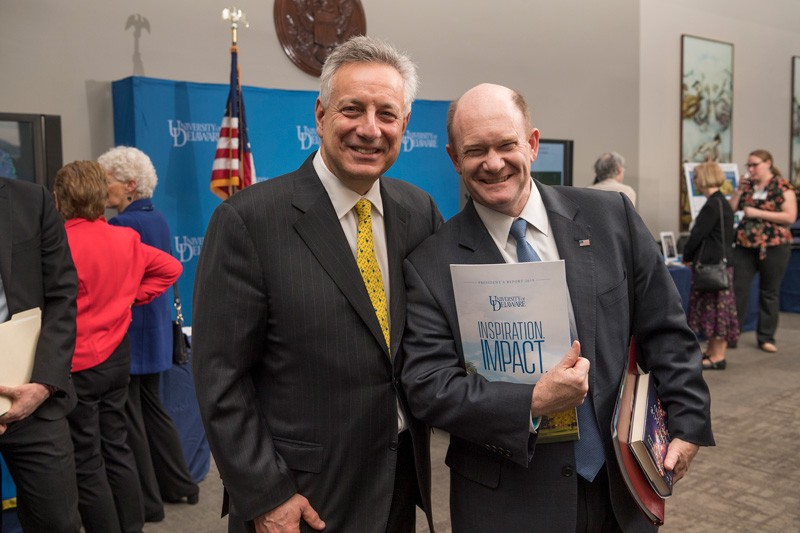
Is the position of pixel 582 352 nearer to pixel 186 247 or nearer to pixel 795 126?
pixel 186 247

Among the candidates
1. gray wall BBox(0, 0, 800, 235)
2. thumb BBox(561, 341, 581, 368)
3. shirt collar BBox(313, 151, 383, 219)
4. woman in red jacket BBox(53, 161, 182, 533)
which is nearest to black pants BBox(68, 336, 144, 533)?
woman in red jacket BBox(53, 161, 182, 533)

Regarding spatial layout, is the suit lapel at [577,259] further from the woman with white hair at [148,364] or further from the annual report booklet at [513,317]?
the woman with white hair at [148,364]

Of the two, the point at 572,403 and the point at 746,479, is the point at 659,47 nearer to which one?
the point at 746,479

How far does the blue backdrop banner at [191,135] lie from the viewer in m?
4.71

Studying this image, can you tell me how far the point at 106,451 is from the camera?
3.15 meters

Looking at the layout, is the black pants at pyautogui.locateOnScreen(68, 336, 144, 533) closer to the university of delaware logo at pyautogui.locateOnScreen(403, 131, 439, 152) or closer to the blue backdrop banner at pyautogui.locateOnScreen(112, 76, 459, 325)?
the blue backdrop banner at pyautogui.locateOnScreen(112, 76, 459, 325)

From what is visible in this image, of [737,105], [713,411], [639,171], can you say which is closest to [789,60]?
[737,105]

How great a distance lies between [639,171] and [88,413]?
752 centimetres

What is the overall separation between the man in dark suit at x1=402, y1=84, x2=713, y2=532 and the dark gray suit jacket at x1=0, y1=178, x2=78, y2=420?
3.90 feet

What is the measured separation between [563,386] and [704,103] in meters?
9.38

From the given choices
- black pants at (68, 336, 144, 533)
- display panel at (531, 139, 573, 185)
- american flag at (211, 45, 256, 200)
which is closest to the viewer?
black pants at (68, 336, 144, 533)

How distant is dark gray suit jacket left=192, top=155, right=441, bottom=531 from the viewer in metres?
1.52

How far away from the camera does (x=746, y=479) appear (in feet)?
12.9

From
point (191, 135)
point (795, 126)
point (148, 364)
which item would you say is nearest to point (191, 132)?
point (191, 135)
